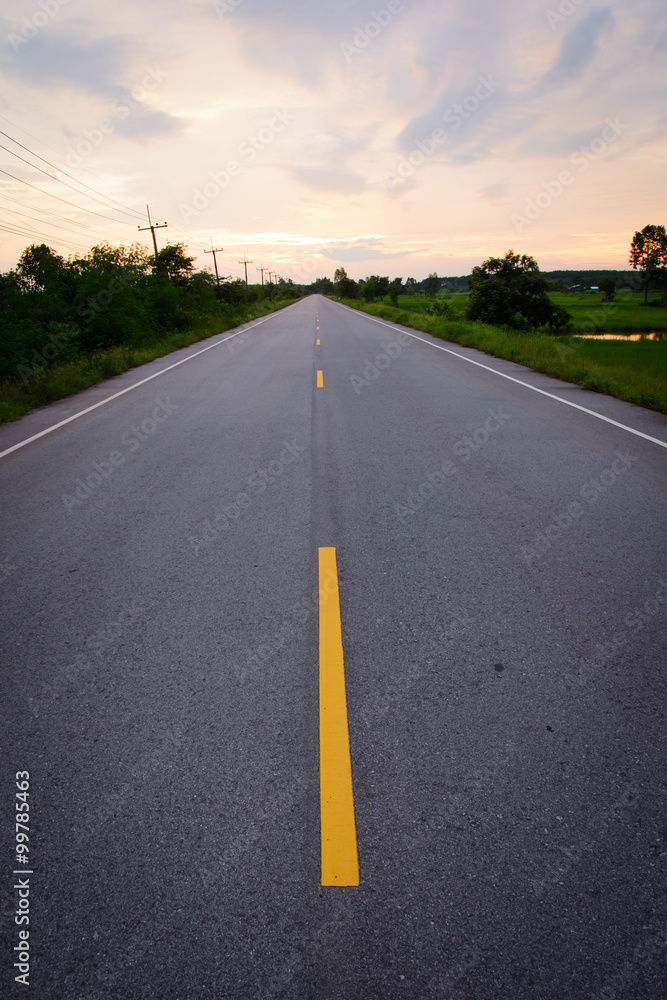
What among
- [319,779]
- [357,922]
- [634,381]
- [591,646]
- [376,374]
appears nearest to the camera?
[357,922]

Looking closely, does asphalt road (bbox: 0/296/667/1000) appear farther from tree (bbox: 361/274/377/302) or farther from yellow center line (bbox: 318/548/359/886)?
tree (bbox: 361/274/377/302)

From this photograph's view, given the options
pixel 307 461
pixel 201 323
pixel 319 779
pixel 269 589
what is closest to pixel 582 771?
pixel 319 779

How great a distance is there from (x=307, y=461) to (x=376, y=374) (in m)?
6.71

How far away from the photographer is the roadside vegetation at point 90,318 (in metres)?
11.5

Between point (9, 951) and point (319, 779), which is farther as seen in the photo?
point (319, 779)

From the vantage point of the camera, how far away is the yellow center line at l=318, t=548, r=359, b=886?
1.92m

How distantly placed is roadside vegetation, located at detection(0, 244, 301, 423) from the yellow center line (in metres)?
8.78

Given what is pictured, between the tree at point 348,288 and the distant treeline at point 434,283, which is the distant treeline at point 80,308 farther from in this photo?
the tree at point 348,288

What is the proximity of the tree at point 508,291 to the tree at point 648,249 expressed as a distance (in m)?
80.8

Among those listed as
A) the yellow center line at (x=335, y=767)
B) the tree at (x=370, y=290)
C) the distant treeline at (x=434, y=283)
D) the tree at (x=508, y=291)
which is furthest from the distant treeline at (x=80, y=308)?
the tree at (x=370, y=290)

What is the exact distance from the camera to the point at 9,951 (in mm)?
1716

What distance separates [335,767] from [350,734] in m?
0.19

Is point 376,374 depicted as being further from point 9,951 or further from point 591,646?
point 9,951

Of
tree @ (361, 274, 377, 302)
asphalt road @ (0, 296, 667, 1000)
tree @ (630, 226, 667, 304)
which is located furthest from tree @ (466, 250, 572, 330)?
tree @ (630, 226, 667, 304)
